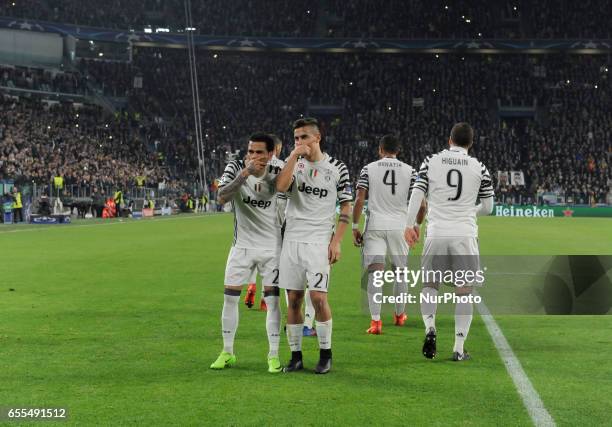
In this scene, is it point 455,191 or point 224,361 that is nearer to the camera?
point 224,361

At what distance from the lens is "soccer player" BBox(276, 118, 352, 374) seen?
7422 millimetres

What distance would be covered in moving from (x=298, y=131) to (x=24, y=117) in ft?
168

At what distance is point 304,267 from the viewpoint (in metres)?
7.44

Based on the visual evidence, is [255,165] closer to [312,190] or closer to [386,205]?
[312,190]

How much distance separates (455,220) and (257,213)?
2.03 m

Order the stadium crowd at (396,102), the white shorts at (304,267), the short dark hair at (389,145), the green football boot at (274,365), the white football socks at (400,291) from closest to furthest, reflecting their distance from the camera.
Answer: the white shorts at (304,267), the green football boot at (274,365), the short dark hair at (389,145), the white football socks at (400,291), the stadium crowd at (396,102)

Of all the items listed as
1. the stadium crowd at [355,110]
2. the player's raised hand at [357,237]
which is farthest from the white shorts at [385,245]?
the stadium crowd at [355,110]

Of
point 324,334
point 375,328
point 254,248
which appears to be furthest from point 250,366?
point 375,328

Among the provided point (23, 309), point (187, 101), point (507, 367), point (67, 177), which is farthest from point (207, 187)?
point (507, 367)

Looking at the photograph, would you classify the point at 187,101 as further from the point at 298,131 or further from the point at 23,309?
the point at 298,131

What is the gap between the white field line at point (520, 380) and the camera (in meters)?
5.96

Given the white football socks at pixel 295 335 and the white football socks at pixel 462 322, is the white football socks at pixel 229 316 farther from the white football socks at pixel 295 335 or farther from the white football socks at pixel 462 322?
the white football socks at pixel 462 322

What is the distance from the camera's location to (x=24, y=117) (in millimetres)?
54625

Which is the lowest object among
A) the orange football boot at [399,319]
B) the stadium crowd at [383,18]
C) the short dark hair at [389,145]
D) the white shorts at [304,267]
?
the orange football boot at [399,319]
